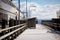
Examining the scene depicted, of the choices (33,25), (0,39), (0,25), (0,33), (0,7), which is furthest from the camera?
(33,25)

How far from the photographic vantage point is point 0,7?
10898 millimetres

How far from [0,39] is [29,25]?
21983mm

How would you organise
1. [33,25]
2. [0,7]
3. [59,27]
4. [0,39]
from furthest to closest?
[33,25], [59,27], [0,7], [0,39]

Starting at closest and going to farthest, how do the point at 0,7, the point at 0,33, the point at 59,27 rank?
1. the point at 0,33
2. the point at 0,7
3. the point at 59,27

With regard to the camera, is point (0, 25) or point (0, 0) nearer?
point (0, 0)

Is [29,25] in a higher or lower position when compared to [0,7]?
lower

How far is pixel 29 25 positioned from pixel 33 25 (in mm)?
1540

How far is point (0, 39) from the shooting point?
6094 millimetres

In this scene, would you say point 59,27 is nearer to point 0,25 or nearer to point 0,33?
point 0,25

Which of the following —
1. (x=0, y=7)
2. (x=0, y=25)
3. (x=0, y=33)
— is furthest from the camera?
(x=0, y=25)

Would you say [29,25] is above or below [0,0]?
below

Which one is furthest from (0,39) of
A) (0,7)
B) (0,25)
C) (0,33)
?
(0,25)

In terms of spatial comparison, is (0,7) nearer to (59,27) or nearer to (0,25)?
(0,25)

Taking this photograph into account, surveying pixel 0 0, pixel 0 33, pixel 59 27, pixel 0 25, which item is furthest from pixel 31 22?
pixel 0 33
